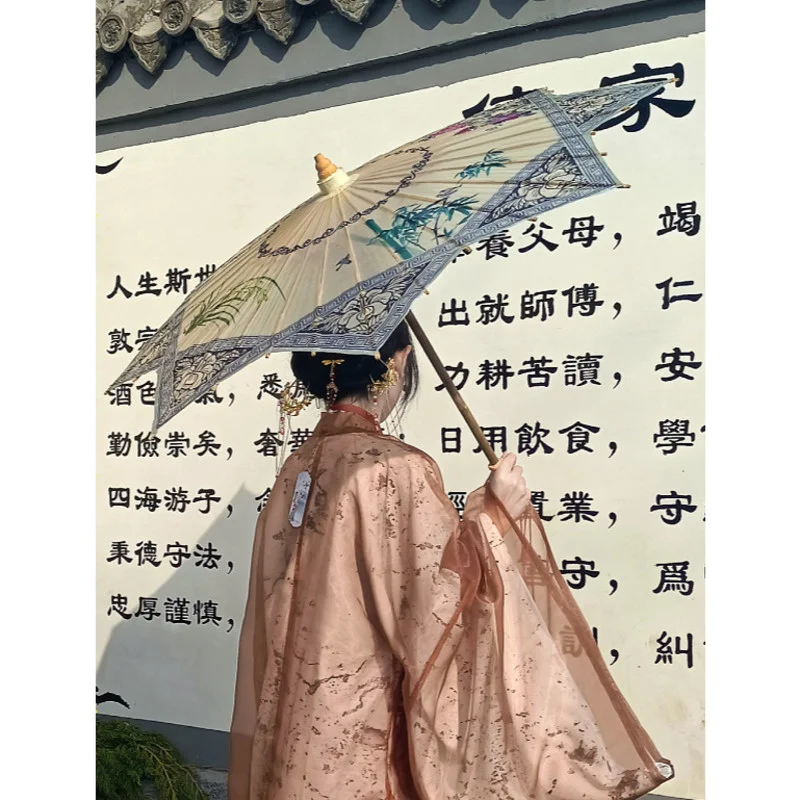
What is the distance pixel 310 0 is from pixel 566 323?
1.55m

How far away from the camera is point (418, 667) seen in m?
2.00

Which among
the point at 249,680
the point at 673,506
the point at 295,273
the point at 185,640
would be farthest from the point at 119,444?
the point at 295,273

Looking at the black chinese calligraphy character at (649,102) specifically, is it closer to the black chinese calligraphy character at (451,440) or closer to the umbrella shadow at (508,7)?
the umbrella shadow at (508,7)

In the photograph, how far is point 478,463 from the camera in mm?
3240

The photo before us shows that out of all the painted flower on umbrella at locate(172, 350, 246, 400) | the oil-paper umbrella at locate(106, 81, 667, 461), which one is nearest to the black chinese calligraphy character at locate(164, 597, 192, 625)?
the oil-paper umbrella at locate(106, 81, 667, 461)

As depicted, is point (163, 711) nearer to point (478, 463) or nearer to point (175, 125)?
point (478, 463)

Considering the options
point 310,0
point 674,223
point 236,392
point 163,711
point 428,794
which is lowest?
point 163,711

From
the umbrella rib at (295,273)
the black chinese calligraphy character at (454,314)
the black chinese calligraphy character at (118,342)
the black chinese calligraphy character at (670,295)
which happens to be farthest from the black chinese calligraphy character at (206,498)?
the umbrella rib at (295,273)

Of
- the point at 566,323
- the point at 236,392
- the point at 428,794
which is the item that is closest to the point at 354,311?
the point at 428,794

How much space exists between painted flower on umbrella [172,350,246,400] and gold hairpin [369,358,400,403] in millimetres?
473

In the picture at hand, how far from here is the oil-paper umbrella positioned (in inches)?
66.7

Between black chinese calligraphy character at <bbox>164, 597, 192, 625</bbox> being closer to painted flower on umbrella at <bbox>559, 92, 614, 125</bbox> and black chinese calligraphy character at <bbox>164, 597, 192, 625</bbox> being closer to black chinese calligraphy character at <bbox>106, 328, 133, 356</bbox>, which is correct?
black chinese calligraphy character at <bbox>106, 328, 133, 356</bbox>

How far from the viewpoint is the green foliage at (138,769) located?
351cm

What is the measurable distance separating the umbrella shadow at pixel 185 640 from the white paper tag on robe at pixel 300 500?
154 centimetres
